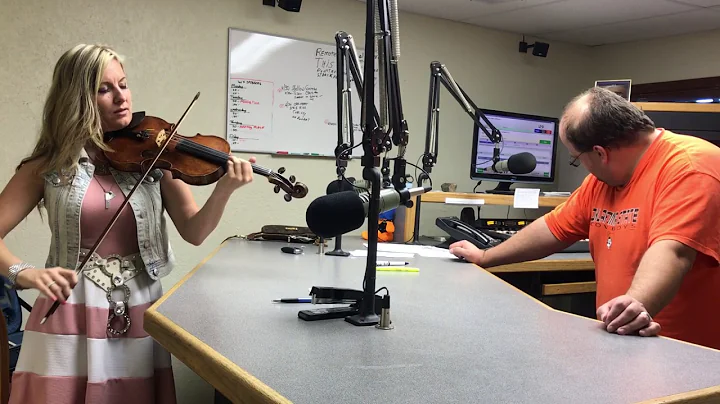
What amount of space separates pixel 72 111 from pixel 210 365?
33.0 inches

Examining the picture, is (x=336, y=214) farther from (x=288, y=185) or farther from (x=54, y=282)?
(x=288, y=185)

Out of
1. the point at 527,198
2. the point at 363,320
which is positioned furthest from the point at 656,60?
the point at 363,320

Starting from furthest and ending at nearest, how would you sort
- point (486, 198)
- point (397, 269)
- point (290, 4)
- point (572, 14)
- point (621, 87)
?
1. point (572, 14)
2. point (290, 4)
3. point (486, 198)
4. point (621, 87)
5. point (397, 269)

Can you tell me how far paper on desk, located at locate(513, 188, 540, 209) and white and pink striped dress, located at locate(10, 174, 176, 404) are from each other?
200cm

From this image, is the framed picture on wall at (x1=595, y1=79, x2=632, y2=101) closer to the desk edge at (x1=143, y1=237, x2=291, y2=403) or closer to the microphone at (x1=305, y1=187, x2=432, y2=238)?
the microphone at (x1=305, y1=187, x2=432, y2=238)

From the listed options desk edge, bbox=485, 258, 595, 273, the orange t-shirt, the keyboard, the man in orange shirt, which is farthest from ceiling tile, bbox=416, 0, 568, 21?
the orange t-shirt

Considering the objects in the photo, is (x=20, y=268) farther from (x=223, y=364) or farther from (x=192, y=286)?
(x=223, y=364)

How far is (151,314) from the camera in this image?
1.13 metres

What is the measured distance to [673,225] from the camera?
1.43 metres

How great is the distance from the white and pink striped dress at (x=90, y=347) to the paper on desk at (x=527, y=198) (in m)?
2.00

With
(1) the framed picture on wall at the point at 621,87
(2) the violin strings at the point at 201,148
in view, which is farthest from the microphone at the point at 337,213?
(1) the framed picture on wall at the point at 621,87

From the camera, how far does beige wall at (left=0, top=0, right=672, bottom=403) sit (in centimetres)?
276

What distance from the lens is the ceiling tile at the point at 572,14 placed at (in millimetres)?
3389

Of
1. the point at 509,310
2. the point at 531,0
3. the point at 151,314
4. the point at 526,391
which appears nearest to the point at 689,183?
the point at 509,310
